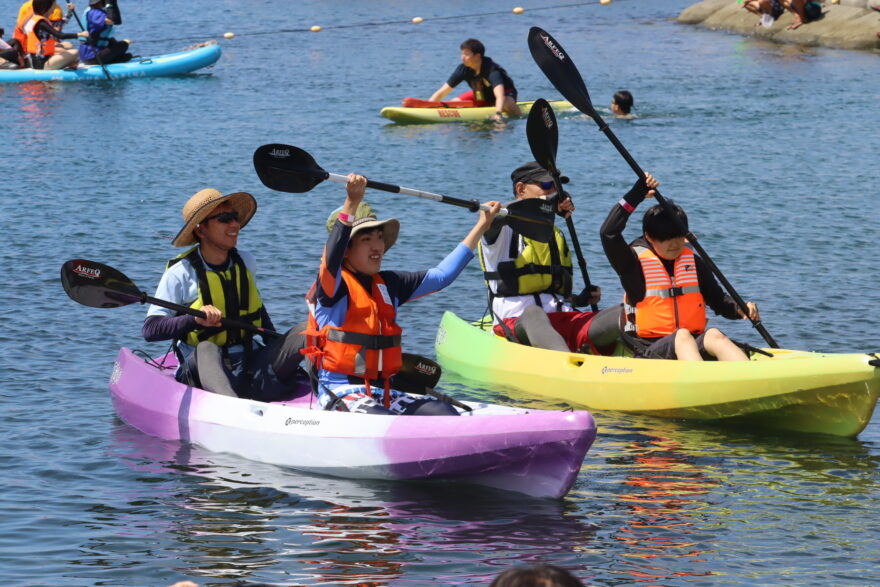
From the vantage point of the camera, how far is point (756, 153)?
15750 millimetres

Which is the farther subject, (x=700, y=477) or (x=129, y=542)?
(x=700, y=477)

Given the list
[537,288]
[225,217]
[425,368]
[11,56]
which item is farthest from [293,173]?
[11,56]

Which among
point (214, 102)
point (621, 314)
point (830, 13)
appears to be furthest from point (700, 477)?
point (830, 13)

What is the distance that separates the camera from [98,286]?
273 inches

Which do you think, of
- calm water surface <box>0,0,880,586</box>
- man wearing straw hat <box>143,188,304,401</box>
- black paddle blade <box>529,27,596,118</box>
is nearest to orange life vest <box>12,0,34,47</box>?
calm water surface <box>0,0,880,586</box>

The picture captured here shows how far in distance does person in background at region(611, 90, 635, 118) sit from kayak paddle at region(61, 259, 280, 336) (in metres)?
11.3

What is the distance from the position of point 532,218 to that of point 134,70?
51.2ft

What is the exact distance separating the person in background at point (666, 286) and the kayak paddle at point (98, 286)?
1903 millimetres

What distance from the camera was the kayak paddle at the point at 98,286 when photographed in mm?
6887

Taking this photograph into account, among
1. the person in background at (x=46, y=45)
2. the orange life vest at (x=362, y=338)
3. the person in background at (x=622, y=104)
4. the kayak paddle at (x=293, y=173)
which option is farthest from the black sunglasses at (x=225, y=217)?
the person in background at (x=46, y=45)

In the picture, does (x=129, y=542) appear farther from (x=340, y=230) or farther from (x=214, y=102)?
(x=214, y=102)

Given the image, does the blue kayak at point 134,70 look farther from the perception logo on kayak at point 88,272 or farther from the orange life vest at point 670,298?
the orange life vest at point 670,298

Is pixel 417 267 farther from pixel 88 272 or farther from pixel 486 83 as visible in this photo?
pixel 486 83

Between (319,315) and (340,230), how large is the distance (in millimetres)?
547
